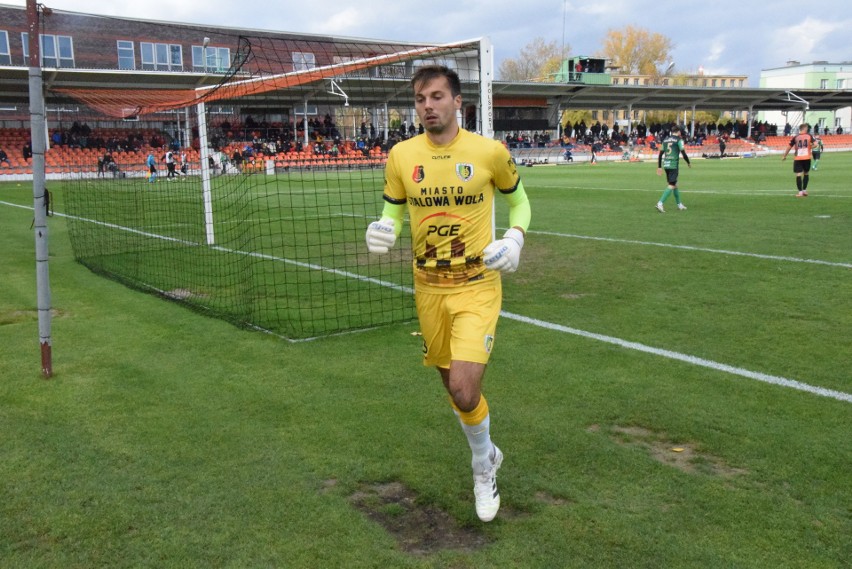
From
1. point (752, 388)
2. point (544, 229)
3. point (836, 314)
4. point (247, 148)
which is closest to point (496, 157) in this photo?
point (752, 388)

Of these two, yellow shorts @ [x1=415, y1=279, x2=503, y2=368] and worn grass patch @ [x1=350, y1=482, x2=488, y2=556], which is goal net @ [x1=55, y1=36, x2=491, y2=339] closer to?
yellow shorts @ [x1=415, y1=279, x2=503, y2=368]

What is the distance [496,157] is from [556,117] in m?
65.4

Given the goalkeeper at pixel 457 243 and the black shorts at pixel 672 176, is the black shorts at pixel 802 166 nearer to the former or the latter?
the black shorts at pixel 672 176

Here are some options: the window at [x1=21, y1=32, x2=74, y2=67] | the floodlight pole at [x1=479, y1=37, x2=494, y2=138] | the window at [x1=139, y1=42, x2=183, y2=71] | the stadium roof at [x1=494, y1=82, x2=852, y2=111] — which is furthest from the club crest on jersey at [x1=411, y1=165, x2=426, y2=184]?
the window at [x1=139, y1=42, x2=183, y2=71]

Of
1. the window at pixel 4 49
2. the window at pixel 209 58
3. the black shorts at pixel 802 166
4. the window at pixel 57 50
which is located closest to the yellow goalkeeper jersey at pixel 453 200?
the black shorts at pixel 802 166

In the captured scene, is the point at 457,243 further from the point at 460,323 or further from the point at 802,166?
the point at 802,166

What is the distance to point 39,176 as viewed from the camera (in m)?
6.07

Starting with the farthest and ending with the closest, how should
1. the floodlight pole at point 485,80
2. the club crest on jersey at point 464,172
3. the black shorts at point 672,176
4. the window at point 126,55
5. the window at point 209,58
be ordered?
the window at point 209,58 < the window at point 126,55 < the black shorts at point 672,176 < the floodlight pole at point 485,80 < the club crest on jersey at point 464,172

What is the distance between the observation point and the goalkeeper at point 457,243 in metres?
4.01

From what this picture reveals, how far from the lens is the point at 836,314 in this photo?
7945 mm

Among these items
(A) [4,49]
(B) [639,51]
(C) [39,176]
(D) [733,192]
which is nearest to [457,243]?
(C) [39,176]

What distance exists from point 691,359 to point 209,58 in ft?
196

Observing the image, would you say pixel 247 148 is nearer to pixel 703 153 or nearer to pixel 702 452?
pixel 702 452

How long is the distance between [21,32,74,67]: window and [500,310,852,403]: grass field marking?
163 feet
